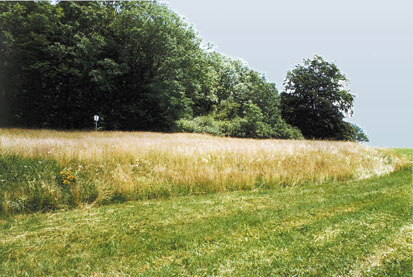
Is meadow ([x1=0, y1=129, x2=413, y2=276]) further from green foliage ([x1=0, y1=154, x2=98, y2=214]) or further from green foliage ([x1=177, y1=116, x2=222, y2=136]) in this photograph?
green foliage ([x1=177, y1=116, x2=222, y2=136])

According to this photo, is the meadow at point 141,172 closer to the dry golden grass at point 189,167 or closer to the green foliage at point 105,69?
the dry golden grass at point 189,167

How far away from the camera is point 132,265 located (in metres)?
2.50

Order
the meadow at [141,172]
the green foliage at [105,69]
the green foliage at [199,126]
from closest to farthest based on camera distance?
1. the meadow at [141,172]
2. the green foliage at [105,69]
3. the green foliage at [199,126]

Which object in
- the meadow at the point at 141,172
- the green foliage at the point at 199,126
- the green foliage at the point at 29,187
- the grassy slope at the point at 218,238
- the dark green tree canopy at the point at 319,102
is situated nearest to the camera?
the grassy slope at the point at 218,238

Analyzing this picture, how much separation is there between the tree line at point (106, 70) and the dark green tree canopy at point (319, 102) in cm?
388

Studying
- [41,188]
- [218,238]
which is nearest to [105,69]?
[41,188]

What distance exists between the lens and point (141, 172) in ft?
18.0

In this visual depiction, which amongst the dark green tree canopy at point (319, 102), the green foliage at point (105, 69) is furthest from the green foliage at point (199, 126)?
the dark green tree canopy at point (319, 102)

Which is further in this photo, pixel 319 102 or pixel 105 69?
pixel 319 102

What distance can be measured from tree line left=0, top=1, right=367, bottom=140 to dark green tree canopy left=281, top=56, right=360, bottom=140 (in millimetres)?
3877

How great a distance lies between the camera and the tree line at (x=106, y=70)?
1808 cm

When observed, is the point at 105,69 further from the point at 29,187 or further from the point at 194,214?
the point at 194,214

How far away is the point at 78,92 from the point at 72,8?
7309 mm

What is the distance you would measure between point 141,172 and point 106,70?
627 inches
